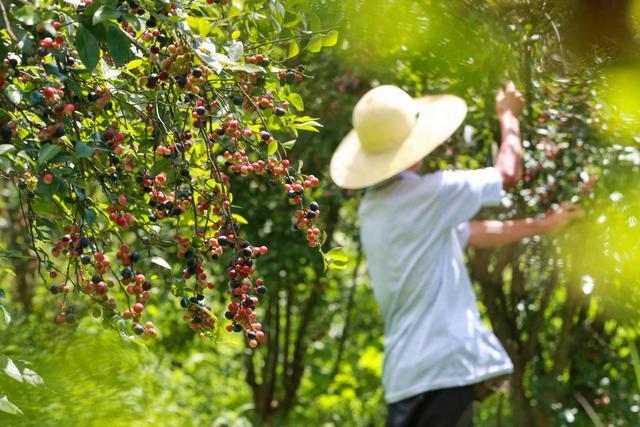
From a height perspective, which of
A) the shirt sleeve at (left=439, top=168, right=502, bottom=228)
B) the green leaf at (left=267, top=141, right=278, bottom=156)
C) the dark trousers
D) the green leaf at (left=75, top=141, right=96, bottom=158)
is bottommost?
the dark trousers

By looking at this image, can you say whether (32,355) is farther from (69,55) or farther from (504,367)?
(504,367)

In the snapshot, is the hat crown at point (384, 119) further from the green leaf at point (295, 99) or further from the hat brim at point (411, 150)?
the green leaf at point (295, 99)

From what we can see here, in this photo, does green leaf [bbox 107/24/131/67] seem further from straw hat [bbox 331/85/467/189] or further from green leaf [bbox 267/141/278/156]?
straw hat [bbox 331/85/467/189]

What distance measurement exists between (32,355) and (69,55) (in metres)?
1.02

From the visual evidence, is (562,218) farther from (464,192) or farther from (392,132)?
(392,132)

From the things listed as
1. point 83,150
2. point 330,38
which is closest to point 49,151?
point 83,150

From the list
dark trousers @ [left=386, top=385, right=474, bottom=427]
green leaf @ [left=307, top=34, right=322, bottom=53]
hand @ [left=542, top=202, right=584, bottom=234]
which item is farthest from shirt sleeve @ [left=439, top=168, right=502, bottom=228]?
green leaf @ [left=307, top=34, right=322, bottom=53]

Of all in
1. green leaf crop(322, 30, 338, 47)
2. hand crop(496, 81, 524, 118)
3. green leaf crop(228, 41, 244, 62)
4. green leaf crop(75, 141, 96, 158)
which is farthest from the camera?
hand crop(496, 81, 524, 118)

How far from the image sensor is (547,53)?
1.15 meters

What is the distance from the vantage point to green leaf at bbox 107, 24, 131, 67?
52.7 inches

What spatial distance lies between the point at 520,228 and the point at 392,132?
593mm

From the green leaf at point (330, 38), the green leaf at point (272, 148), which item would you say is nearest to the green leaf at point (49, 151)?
the green leaf at point (272, 148)

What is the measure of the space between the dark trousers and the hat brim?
0.75 meters

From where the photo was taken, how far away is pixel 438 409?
3.03 meters
